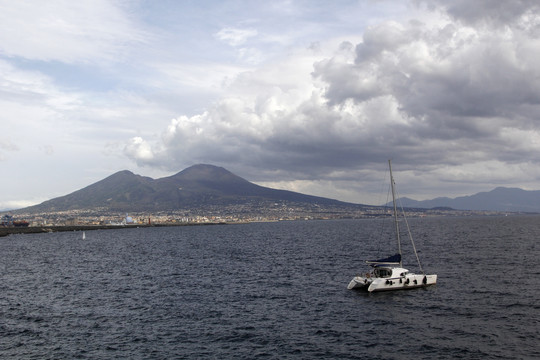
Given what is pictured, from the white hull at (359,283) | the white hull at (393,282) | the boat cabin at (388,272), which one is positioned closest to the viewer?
the white hull at (393,282)

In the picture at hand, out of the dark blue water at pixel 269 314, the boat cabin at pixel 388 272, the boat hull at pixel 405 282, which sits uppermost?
the boat cabin at pixel 388 272

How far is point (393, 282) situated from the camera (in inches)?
2263

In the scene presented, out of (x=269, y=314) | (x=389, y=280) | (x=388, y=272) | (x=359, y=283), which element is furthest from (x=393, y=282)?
(x=269, y=314)

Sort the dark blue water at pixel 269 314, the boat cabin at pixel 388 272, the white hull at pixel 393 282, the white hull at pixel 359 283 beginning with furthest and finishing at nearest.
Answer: the boat cabin at pixel 388 272, the white hull at pixel 359 283, the white hull at pixel 393 282, the dark blue water at pixel 269 314

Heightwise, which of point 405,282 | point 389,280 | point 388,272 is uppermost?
point 388,272

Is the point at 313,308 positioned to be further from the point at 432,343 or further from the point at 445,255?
the point at 445,255

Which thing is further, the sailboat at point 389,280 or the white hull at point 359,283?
the white hull at point 359,283

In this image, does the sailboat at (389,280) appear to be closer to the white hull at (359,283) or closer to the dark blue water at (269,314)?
the white hull at (359,283)

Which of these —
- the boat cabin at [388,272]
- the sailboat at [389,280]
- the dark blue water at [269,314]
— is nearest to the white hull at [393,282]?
the sailboat at [389,280]

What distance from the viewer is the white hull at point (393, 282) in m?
56.8

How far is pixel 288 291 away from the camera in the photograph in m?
56.5

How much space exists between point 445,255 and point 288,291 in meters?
48.9

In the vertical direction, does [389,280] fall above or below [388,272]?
below

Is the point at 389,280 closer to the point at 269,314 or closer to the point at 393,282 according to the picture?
the point at 393,282
